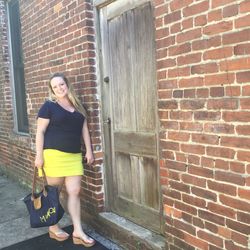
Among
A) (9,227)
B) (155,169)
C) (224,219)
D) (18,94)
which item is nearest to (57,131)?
(155,169)

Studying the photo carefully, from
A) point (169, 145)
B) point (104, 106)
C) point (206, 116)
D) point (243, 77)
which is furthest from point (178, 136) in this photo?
point (104, 106)

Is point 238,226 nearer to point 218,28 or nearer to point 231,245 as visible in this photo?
point 231,245

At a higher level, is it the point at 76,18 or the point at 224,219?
the point at 76,18

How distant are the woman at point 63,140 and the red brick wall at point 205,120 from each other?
1.16 meters

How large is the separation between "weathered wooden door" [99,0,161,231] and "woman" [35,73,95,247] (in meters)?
0.36

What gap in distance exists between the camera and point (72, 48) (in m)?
4.29

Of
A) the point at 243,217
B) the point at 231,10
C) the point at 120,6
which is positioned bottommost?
the point at 243,217

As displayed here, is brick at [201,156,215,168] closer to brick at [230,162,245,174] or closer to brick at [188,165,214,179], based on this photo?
brick at [188,165,214,179]

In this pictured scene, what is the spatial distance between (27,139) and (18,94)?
43.1 inches

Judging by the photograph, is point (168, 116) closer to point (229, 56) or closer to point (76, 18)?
point (229, 56)

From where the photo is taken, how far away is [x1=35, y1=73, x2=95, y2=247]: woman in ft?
12.3

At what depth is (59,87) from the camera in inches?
150

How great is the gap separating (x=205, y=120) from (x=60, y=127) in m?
1.71

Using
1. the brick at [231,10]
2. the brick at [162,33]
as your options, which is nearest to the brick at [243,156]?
the brick at [231,10]
